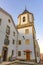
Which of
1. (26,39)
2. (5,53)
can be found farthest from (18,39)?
(5,53)

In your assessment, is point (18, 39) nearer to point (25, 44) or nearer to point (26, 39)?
point (26, 39)

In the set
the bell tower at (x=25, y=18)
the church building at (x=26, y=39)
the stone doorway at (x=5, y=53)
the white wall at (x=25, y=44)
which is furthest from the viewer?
the bell tower at (x=25, y=18)

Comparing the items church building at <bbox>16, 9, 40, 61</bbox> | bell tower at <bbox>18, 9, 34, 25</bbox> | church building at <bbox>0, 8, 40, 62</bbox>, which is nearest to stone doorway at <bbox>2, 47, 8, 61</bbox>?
church building at <bbox>0, 8, 40, 62</bbox>

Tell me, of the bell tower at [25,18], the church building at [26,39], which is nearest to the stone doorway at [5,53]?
the church building at [26,39]

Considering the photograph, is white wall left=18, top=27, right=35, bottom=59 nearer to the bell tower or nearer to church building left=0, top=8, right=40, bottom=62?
church building left=0, top=8, right=40, bottom=62

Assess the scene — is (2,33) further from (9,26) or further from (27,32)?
(27,32)

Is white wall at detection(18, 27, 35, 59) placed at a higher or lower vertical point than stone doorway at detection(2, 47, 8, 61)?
higher

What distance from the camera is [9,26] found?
23.0 metres

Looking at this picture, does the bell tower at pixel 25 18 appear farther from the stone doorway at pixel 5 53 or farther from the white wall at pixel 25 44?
the stone doorway at pixel 5 53

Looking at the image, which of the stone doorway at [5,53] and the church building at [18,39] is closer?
the stone doorway at [5,53]

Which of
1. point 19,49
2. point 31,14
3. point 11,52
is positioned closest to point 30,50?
point 19,49

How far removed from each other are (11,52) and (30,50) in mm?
4899

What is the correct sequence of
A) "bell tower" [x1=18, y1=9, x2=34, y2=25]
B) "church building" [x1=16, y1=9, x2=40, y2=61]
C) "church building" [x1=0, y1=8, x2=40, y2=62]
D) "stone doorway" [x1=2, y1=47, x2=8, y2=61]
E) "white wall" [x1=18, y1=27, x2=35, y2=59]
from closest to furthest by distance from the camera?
1. "stone doorway" [x1=2, y1=47, x2=8, y2=61]
2. "church building" [x1=0, y1=8, x2=40, y2=62]
3. "church building" [x1=16, y1=9, x2=40, y2=61]
4. "white wall" [x1=18, y1=27, x2=35, y2=59]
5. "bell tower" [x1=18, y1=9, x2=34, y2=25]

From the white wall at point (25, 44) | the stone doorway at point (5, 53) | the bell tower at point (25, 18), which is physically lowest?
the stone doorway at point (5, 53)
